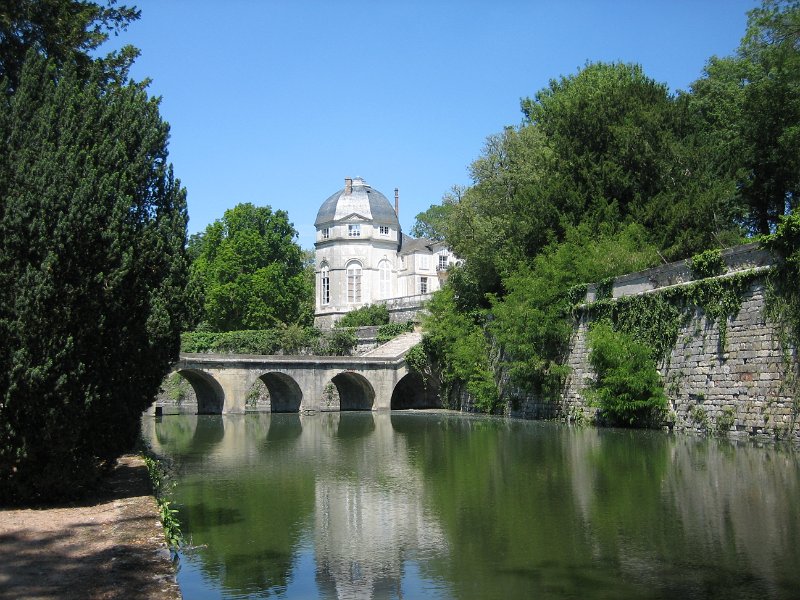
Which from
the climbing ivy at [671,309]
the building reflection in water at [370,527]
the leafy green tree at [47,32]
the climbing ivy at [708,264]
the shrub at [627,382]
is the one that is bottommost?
the building reflection in water at [370,527]

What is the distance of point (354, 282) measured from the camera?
62.1m

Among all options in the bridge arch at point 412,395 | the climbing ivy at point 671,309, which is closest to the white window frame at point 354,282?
the bridge arch at point 412,395

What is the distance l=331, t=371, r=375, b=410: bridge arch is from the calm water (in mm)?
19630

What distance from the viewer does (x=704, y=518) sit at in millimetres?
11484

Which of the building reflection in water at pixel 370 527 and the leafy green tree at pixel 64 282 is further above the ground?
the leafy green tree at pixel 64 282

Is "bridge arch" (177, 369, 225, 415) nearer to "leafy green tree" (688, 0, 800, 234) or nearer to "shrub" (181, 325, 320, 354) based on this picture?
"shrub" (181, 325, 320, 354)

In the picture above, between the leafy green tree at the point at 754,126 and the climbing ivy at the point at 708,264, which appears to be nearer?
the climbing ivy at the point at 708,264

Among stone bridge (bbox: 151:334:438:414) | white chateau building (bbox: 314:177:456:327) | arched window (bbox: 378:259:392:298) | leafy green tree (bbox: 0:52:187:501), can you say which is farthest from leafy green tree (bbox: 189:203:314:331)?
leafy green tree (bbox: 0:52:187:501)

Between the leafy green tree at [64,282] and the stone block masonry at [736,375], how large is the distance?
14.2 metres

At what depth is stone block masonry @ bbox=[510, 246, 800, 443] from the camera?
763 inches

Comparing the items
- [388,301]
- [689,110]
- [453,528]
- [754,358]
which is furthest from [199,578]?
[388,301]

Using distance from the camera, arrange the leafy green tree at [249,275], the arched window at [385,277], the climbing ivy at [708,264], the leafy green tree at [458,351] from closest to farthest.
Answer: the climbing ivy at [708,264], the leafy green tree at [458,351], the leafy green tree at [249,275], the arched window at [385,277]

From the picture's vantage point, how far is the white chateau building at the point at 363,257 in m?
61.9

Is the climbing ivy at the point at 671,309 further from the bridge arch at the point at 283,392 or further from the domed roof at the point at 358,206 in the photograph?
the domed roof at the point at 358,206
